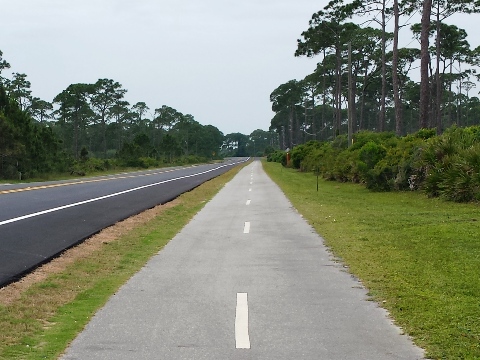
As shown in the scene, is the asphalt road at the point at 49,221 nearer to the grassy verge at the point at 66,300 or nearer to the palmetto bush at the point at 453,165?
the grassy verge at the point at 66,300

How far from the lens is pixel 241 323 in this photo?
265 inches

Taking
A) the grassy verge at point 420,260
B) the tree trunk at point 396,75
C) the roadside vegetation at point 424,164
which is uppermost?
the tree trunk at point 396,75

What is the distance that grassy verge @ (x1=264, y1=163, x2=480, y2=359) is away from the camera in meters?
6.45

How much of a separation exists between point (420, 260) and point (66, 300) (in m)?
5.91

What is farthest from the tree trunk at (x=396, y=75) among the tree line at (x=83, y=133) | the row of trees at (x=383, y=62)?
the tree line at (x=83, y=133)

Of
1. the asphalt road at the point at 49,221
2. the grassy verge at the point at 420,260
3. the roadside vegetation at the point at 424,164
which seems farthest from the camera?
the roadside vegetation at the point at 424,164

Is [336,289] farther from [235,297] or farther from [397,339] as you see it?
[397,339]

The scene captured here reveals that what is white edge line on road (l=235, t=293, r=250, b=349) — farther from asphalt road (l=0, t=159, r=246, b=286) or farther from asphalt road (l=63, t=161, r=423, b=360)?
asphalt road (l=0, t=159, r=246, b=286)

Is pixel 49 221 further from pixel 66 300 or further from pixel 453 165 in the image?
pixel 453 165

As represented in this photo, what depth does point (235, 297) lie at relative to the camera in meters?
8.04

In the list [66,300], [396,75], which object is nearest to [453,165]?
[66,300]

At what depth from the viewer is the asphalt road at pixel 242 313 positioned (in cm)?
578

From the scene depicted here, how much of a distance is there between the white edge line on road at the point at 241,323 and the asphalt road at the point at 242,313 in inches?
0.4

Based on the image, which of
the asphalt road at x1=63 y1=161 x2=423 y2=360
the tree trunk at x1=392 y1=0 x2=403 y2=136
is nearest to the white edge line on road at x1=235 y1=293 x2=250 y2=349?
the asphalt road at x1=63 y1=161 x2=423 y2=360
